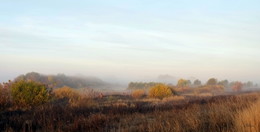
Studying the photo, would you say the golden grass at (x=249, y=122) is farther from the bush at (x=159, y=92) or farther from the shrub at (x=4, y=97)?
the bush at (x=159, y=92)

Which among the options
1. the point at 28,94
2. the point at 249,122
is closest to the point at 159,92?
the point at 28,94

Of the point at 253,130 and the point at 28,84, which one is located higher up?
the point at 28,84

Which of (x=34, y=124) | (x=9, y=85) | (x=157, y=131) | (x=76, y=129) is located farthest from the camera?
(x=9, y=85)

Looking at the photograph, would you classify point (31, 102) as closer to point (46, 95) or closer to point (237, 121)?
point (46, 95)

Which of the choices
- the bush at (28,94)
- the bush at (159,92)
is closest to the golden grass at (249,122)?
the bush at (28,94)

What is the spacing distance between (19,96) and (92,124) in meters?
7.03

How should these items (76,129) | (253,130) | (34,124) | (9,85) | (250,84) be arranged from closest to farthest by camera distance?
(253,130), (76,129), (34,124), (9,85), (250,84)

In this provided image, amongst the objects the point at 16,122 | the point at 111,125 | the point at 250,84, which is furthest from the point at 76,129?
the point at 250,84

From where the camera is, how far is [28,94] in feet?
40.9

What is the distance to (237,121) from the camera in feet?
20.0

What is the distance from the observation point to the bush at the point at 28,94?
1241 centimetres

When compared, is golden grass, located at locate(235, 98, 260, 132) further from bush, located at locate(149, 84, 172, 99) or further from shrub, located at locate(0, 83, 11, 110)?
bush, located at locate(149, 84, 172, 99)

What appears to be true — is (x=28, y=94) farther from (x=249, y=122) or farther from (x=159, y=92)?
(x=159, y=92)

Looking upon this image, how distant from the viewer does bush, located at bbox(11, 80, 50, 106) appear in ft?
40.7
